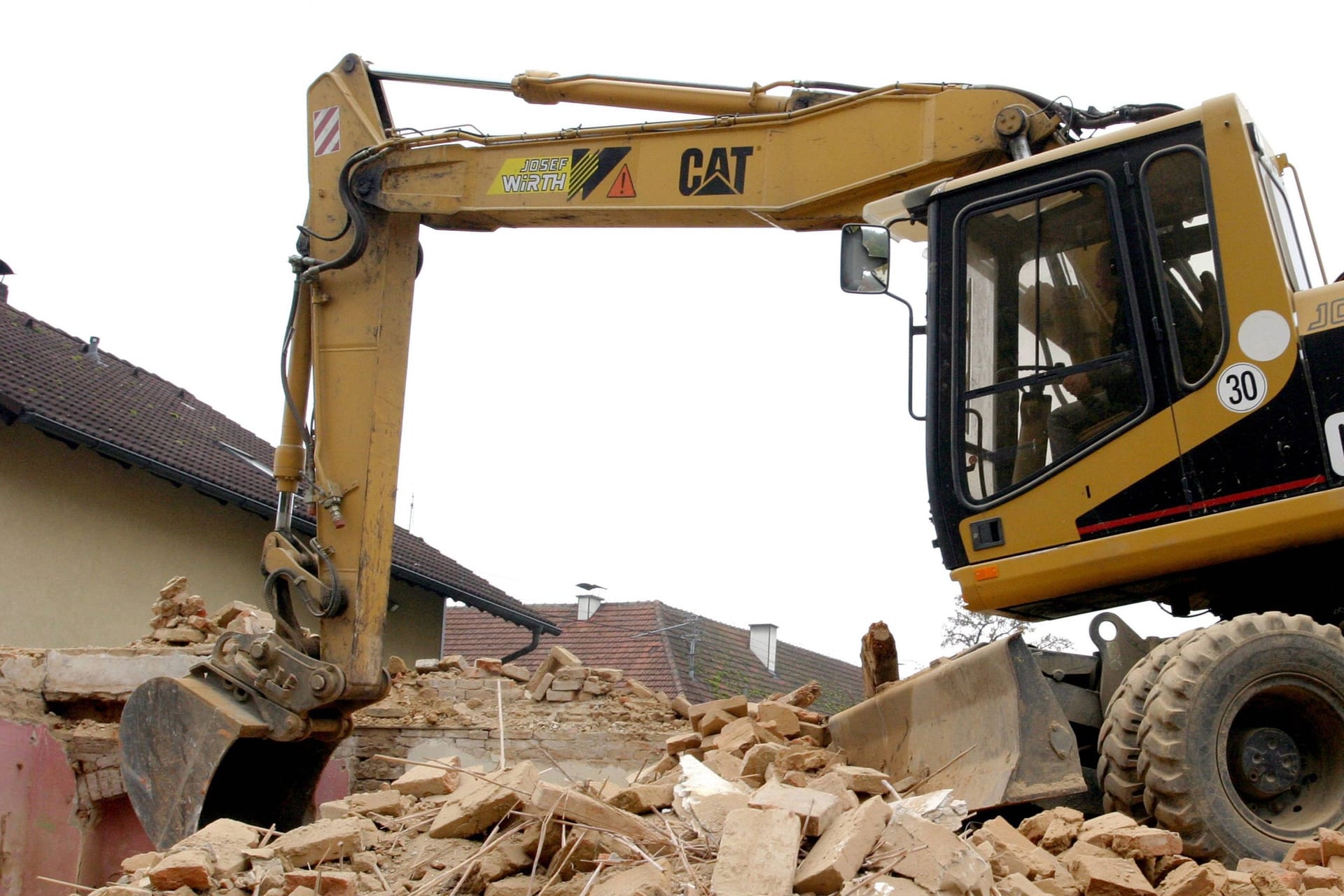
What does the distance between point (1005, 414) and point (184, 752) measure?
167 inches

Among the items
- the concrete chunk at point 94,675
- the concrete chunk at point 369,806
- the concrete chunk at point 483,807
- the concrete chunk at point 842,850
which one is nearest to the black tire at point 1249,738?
the concrete chunk at point 842,850

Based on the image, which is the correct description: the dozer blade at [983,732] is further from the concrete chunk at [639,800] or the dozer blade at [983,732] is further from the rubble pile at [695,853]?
the concrete chunk at [639,800]

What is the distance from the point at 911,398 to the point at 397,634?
1319cm

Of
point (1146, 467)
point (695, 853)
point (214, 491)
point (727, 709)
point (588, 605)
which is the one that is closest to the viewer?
point (695, 853)

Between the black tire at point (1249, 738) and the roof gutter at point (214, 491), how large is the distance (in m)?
6.68

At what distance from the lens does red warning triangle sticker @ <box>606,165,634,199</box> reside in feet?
22.8

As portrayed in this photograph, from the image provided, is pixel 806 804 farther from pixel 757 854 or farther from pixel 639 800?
pixel 639 800

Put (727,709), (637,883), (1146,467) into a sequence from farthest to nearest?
(727,709) < (1146,467) < (637,883)

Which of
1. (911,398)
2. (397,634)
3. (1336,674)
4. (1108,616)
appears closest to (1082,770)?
(1108,616)

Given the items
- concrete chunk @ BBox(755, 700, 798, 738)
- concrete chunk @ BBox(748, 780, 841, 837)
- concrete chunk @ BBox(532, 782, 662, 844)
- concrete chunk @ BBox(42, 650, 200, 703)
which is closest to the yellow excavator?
concrete chunk @ BBox(755, 700, 798, 738)

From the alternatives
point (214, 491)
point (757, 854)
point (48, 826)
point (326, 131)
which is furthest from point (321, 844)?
point (214, 491)

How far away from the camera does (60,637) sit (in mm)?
12586

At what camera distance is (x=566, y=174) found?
23.4ft

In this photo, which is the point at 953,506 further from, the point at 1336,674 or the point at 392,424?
the point at 392,424
